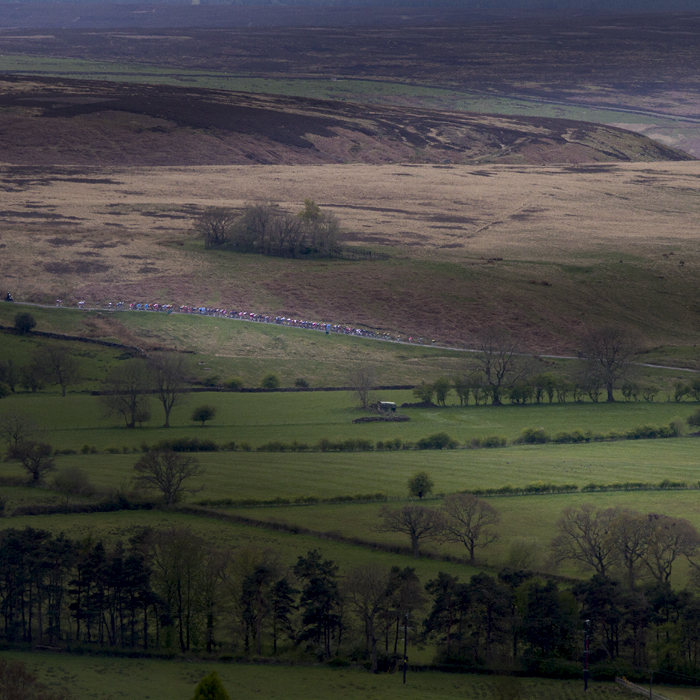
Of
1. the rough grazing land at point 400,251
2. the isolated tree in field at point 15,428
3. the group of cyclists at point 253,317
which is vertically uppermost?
the rough grazing land at point 400,251

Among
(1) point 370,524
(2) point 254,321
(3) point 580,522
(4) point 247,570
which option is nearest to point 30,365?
(2) point 254,321

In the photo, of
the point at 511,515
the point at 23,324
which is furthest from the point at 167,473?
the point at 23,324

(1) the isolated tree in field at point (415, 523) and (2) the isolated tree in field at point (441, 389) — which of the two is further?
(2) the isolated tree in field at point (441, 389)

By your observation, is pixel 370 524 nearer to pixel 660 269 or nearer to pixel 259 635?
pixel 259 635

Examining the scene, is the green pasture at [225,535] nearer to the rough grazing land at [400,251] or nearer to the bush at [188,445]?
the bush at [188,445]

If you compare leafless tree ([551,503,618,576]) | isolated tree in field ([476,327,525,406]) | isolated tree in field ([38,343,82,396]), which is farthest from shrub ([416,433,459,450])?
isolated tree in field ([38,343,82,396])

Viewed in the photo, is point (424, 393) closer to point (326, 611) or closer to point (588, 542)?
point (588, 542)

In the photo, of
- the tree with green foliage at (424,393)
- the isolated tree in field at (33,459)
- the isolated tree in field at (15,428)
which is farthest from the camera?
the tree with green foliage at (424,393)

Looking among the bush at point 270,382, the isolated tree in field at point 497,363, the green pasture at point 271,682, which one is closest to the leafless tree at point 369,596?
the green pasture at point 271,682
